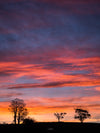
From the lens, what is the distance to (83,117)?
136250 mm
